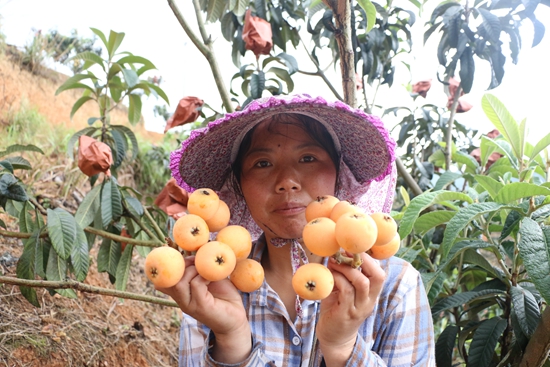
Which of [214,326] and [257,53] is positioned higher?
[257,53]

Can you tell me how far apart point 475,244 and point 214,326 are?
2.77ft

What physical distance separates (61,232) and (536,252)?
1.42 meters

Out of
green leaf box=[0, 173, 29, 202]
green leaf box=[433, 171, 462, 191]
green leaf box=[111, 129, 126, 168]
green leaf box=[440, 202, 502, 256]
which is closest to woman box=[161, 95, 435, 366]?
green leaf box=[440, 202, 502, 256]

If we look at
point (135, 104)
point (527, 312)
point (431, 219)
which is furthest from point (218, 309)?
point (135, 104)

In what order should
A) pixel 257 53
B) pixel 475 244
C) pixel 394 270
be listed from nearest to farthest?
pixel 394 270 → pixel 475 244 → pixel 257 53

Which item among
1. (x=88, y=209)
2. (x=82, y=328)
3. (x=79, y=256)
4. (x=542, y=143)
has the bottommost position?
(x=82, y=328)

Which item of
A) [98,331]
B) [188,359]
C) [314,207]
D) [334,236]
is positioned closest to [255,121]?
[314,207]

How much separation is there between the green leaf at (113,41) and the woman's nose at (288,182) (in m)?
1.56

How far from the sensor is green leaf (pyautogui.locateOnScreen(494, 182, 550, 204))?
1.15 meters

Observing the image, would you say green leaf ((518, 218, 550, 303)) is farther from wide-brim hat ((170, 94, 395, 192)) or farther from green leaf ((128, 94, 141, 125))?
green leaf ((128, 94, 141, 125))

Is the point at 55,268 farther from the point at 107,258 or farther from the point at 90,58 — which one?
the point at 90,58

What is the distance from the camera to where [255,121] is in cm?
108

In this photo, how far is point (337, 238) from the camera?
72cm

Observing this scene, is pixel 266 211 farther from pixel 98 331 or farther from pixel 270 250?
pixel 98 331
